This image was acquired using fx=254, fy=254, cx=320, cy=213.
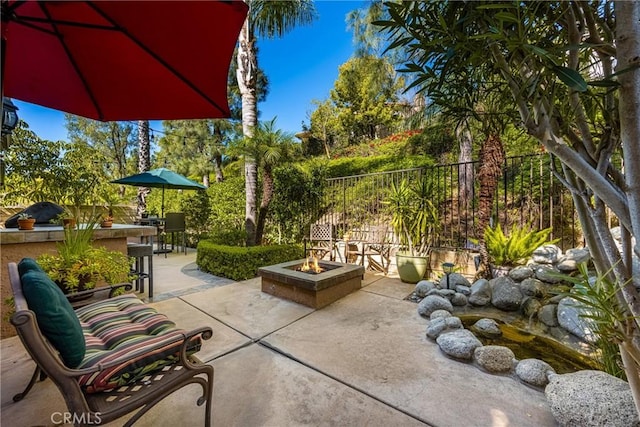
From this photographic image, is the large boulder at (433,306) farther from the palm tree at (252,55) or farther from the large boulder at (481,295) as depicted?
the palm tree at (252,55)

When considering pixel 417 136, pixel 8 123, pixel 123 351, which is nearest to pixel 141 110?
pixel 8 123

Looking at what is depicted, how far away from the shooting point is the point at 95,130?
14992 millimetres

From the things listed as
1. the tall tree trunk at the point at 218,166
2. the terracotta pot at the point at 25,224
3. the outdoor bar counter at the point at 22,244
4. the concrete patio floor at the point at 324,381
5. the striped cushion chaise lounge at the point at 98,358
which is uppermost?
the tall tree trunk at the point at 218,166

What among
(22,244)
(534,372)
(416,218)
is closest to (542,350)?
(534,372)

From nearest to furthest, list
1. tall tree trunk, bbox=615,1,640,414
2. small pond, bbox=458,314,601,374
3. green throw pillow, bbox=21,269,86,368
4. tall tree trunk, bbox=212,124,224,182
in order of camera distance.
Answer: tall tree trunk, bbox=615,1,640,414 < green throw pillow, bbox=21,269,86,368 < small pond, bbox=458,314,601,374 < tall tree trunk, bbox=212,124,224,182

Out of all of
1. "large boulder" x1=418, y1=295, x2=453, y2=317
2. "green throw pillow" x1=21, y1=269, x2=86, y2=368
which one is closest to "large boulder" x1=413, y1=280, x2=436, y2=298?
"large boulder" x1=418, y1=295, x2=453, y2=317

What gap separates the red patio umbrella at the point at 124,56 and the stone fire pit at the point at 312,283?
89.7 inches

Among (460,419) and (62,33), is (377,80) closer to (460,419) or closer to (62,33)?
(62,33)

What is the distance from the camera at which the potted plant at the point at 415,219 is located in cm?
484

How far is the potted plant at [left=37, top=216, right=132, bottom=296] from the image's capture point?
2.32 m

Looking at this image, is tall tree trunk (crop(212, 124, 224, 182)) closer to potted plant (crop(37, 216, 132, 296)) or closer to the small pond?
potted plant (crop(37, 216, 132, 296))

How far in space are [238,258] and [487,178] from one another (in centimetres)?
446

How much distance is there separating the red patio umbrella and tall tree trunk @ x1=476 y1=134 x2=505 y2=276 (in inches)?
150

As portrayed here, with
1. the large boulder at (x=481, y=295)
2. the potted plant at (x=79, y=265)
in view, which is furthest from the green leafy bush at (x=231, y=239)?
the large boulder at (x=481, y=295)
